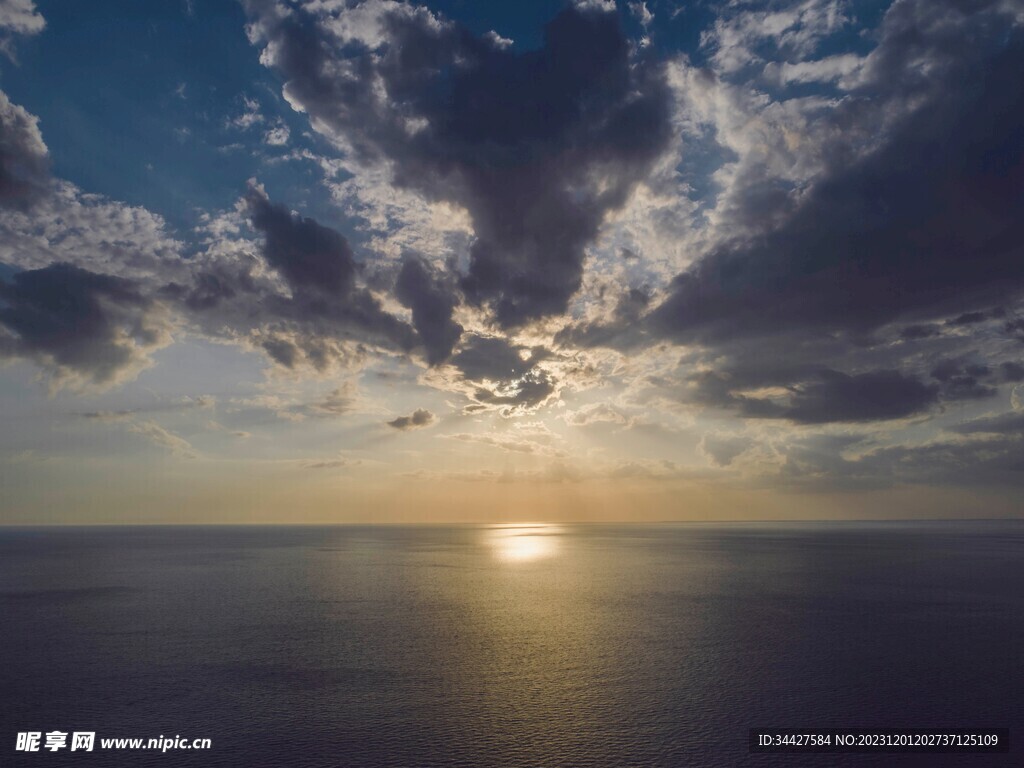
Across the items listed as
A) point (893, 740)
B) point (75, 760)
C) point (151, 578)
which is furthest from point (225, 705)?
point (151, 578)

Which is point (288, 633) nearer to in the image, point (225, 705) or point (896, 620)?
point (225, 705)

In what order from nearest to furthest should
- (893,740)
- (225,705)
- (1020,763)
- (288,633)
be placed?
(1020,763)
(893,740)
(225,705)
(288,633)

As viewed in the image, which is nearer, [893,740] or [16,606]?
[893,740]

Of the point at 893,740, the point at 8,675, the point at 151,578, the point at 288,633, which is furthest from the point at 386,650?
the point at 151,578

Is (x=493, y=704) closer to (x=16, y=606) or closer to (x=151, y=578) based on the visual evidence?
(x=16, y=606)

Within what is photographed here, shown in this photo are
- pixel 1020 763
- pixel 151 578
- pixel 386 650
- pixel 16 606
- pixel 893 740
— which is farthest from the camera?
pixel 151 578

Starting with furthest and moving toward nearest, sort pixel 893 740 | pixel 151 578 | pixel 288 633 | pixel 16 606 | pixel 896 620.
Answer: pixel 151 578, pixel 16 606, pixel 896 620, pixel 288 633, pixel 893 740
